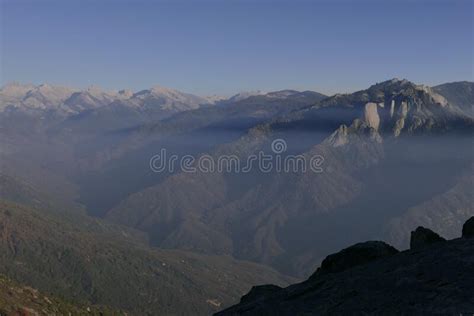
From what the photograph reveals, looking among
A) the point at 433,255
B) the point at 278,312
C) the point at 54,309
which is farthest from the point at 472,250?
the point at 54,309

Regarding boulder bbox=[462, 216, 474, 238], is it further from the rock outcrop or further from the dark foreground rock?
the rock outcrop

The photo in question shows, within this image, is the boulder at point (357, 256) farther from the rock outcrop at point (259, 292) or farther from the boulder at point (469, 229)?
the boulder at point (469, 229)

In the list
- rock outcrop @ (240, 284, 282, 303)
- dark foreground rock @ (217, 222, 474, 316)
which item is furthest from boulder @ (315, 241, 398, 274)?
rock outcrop @ (240, 284, 282, 303)

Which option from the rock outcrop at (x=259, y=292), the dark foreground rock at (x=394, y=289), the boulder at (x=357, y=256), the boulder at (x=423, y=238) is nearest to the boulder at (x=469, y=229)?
the boulder at (x=423, y=238)

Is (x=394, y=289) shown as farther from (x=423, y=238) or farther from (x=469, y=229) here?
(x=469, y=229)

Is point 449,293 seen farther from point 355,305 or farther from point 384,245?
point 384,245
